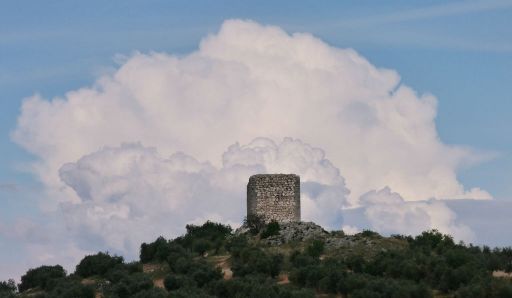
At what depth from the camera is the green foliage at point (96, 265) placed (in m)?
74.1

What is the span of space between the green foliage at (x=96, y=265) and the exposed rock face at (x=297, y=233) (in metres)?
11.7

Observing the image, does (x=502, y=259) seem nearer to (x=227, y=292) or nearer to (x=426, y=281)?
(x=426, y=281)

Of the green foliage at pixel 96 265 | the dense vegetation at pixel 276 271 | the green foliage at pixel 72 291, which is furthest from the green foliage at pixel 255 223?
the green foliage at pixel 72 291

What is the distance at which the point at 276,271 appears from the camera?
6525cm

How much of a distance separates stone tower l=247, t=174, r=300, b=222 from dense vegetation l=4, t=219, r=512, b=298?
1007 millimetres

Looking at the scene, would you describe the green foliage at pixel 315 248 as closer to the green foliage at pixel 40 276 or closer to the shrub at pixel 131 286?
the shrub at pixel 131 286

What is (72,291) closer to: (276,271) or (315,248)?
(276,271)

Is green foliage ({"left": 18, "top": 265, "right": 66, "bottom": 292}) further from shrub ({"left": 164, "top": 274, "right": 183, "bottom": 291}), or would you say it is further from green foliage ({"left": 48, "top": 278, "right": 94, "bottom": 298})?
shrub ({"left": 164, "top": 274, "right": 183, "bottom": 291})

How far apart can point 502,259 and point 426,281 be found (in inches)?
396

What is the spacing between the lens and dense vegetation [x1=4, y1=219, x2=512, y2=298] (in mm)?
58594

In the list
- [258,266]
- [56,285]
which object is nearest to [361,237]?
[258,266]

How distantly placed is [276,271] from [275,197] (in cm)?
894

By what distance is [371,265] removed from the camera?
6469cm

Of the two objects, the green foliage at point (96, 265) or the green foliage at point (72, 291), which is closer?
the green foliage at point (72, 291)
